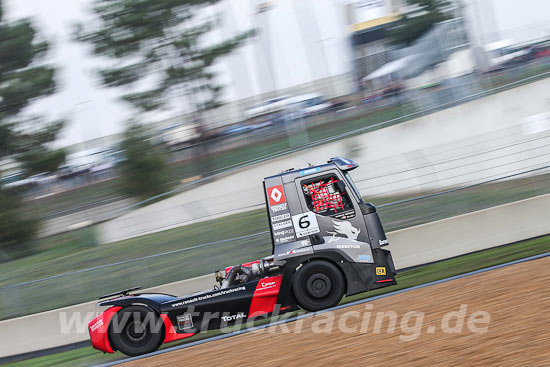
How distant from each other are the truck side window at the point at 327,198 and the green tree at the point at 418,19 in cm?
1846

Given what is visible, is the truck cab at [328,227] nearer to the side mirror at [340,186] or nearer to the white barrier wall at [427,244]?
the side mirror at [340,186]

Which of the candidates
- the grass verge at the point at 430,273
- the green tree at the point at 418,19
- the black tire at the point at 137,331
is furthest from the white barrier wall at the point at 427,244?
the green tree at the point at 418,19

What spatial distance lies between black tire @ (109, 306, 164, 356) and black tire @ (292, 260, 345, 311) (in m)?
1.98

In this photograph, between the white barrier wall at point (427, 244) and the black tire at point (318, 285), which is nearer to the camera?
the black tire at point (318, 285)

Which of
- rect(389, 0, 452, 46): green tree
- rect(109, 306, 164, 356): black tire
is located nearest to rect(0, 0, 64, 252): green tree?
rect(389, 0, 452, 46): green tree

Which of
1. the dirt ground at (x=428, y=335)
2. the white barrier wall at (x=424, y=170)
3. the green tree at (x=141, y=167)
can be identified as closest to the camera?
the dirt ground at (x=428, y=335)

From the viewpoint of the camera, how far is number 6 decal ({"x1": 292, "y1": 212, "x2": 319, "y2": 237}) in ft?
28.8

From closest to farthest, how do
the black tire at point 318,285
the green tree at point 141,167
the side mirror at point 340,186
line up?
the black tire at point 318,285 < the side mirror at point 340,186 < the green tree at point 141,167

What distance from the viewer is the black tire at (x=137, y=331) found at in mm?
8656

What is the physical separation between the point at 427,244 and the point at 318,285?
3710mm

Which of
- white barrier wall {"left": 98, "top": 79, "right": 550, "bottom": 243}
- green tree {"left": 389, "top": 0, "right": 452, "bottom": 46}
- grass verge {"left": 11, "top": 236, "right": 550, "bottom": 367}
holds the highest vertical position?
green tree {"left": 389, "top": 0, "right": 452, "bottom": 46}

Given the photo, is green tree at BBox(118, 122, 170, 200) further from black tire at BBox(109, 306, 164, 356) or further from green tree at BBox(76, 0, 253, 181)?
black tire at BBox(109, 306, 164, 356)

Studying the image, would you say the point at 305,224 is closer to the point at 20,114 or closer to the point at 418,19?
the point at 20,114

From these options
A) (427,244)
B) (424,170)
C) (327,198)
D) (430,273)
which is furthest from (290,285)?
(424,170)
